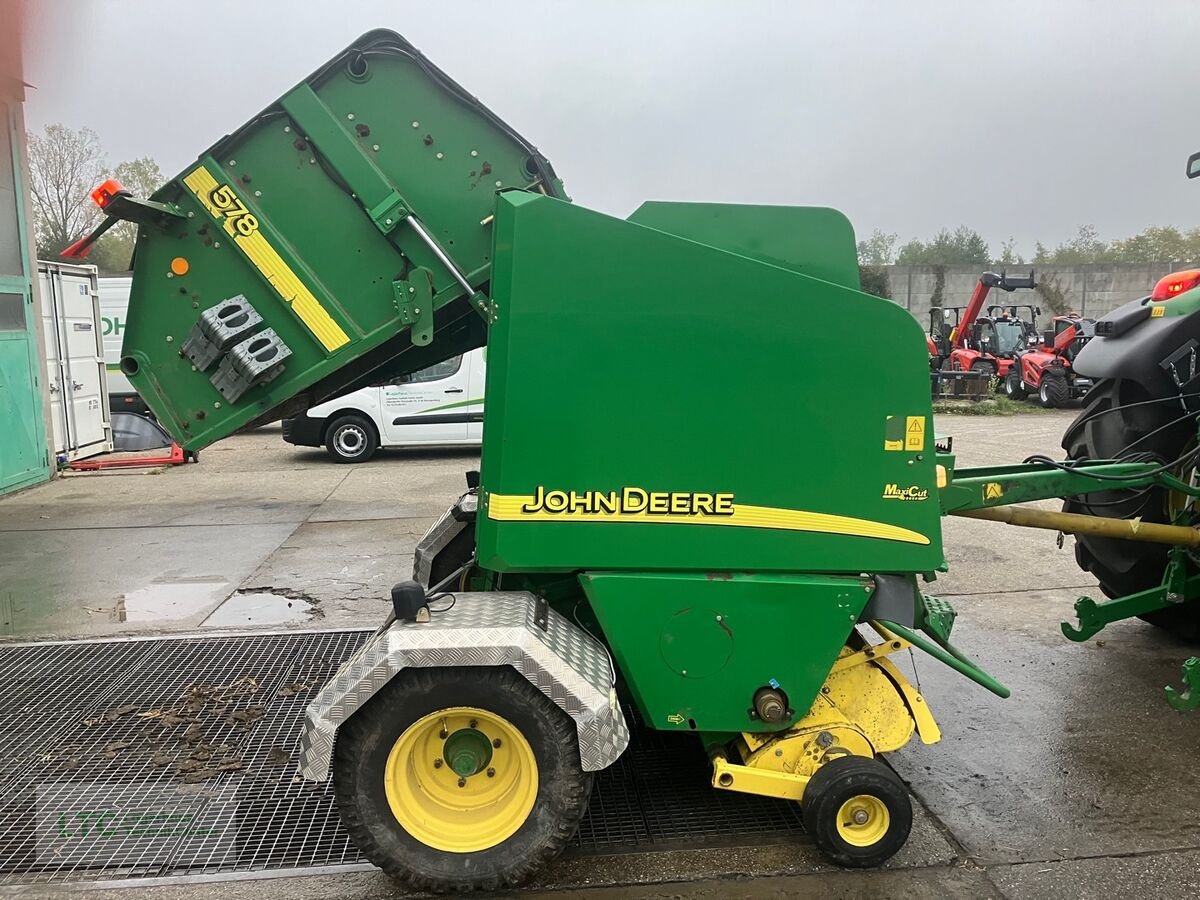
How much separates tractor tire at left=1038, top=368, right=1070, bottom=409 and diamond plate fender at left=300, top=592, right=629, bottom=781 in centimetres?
1742

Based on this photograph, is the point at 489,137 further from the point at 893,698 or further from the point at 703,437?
the point at 893,698

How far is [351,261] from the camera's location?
9.93ft

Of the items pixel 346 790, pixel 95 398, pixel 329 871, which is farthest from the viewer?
pixel 95 398

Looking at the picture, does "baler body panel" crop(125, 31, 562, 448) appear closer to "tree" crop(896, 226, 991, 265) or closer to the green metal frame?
the green metal frame

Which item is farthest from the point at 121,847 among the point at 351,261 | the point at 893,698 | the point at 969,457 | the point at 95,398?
the point at 969,457

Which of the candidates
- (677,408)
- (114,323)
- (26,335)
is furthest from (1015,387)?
(677,408)

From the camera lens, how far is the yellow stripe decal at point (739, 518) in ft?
9.04

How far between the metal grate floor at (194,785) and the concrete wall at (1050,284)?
25614 mm

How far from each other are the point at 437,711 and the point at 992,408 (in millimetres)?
16792

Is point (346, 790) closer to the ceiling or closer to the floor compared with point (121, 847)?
closer to the ceiling

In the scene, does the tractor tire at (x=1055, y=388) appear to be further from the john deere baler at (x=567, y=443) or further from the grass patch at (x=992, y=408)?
the john deere baler at (x=567, y=443)

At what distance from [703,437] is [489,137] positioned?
1.30m

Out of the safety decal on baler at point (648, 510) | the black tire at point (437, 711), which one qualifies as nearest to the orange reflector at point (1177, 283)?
the safety decal on baler at point (648, 510)

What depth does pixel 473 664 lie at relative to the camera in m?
2.58
